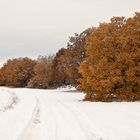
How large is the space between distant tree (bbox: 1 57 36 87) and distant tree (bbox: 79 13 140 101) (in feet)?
274

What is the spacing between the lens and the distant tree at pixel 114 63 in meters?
38.7

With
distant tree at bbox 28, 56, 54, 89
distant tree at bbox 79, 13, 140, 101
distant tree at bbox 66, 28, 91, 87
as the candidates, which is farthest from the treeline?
distant tree at bbox 28, 56, 54, 89

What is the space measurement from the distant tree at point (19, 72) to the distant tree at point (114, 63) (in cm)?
8355

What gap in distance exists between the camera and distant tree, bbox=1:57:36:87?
126125mm

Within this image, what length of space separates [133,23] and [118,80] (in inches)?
223

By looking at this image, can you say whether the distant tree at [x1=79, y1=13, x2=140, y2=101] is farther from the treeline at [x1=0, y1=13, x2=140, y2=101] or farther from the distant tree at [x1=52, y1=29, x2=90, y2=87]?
the distant tree at [x1=52, y1=29, x2=90, y2=87]

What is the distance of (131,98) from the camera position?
124 feet

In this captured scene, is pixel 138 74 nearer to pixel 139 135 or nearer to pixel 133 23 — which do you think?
pixel 133 23

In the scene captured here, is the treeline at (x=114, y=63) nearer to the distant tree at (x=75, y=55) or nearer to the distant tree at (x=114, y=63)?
the distant tree at (x=114, y=63)

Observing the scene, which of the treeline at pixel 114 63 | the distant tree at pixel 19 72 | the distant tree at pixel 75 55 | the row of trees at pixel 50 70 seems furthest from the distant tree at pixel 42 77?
the treeline at pixel 114 63

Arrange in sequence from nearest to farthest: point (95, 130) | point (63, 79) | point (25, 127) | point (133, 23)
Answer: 1. point (95, 130)
2. point (25, 127)
3. point (133, 23)
4. point (63, 79)

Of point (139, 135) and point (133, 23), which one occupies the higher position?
point (133, 23)

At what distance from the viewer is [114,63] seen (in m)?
39.9

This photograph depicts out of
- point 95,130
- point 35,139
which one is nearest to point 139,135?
point 95,130
